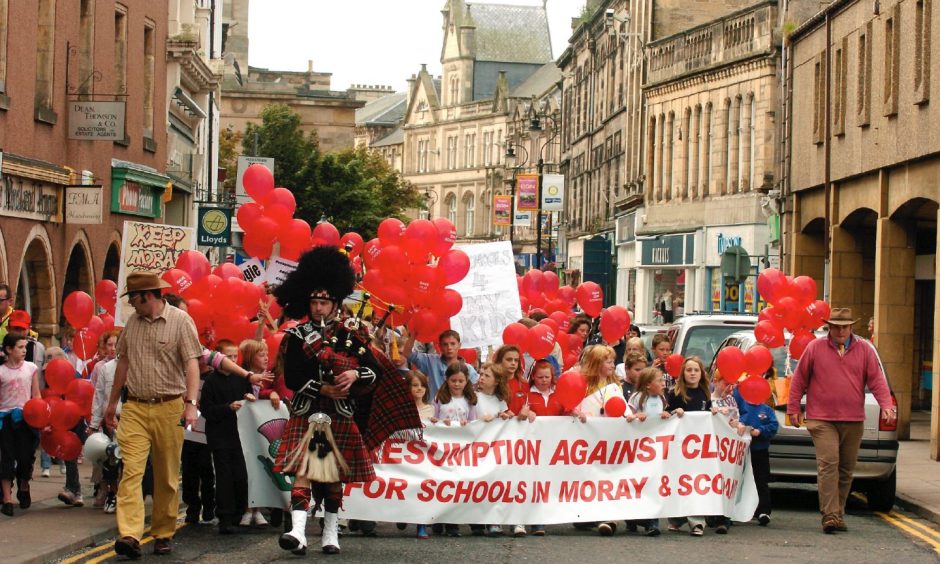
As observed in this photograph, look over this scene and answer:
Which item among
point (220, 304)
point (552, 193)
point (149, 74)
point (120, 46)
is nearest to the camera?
point (220, 304)

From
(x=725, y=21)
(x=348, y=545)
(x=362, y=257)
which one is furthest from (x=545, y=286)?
(x=725, y=21)

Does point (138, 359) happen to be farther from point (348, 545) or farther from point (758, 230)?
point (758, 230)

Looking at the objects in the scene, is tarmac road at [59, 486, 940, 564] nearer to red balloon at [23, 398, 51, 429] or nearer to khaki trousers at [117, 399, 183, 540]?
khaki trousers at [117, 399, 183, 540]

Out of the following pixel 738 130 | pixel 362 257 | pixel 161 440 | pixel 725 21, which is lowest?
pixel 161 440

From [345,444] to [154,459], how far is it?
1394 millimetres

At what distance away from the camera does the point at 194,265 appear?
1459 centimetres

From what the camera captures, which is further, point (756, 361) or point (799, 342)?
point (799, 342)

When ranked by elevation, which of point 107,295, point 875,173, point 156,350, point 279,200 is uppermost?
point 875,173

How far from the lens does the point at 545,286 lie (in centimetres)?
2062

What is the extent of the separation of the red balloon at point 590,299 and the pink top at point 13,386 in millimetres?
8142

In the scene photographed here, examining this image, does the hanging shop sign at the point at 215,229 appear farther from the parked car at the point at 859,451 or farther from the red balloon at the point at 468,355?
the parked car at the point at 859,451

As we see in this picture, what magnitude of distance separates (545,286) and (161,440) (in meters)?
9.74

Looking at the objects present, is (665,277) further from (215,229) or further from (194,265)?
(194,265)

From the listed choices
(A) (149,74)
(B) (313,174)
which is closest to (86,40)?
(A) (149,74)
